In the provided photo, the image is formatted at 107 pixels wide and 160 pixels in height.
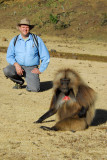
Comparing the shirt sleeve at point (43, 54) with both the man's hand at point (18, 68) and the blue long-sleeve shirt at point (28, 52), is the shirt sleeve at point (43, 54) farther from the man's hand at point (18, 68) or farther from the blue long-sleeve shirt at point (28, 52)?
the man's hand at point (18, 68)

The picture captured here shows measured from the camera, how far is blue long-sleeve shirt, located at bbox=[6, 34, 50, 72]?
7.59m

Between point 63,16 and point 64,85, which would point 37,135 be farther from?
point 63,16

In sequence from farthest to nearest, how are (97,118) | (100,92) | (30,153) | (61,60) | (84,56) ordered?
(84,56) < (61,60) < (100,92) < (97,118) < (30,153)

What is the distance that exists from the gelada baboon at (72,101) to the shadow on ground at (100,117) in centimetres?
48

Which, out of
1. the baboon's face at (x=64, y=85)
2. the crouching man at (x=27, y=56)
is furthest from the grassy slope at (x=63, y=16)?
the baboon's face at (x=64, y=85)

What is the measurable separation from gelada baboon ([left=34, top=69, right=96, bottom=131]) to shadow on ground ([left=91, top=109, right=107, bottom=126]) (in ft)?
1.59

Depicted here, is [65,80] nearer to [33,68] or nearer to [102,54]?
[33,68]

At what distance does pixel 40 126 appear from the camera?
5262mm

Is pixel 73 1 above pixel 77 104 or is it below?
above

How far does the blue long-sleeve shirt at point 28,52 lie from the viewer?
7.59 metres

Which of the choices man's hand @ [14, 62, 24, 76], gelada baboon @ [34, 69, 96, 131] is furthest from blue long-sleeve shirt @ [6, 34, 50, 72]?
gelada baboon @ [34, 69, 96, 131]

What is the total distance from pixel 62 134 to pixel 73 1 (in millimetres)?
18402

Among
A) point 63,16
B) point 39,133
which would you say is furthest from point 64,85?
point 63,16

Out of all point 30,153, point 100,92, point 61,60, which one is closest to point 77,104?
point 30,153
